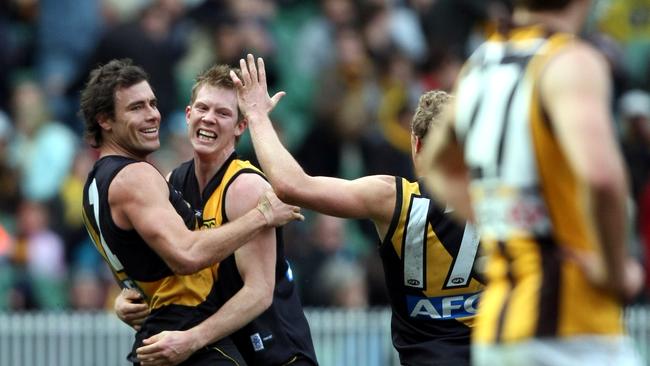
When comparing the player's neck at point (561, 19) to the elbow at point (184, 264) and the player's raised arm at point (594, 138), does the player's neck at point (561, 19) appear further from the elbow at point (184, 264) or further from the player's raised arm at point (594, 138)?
the elbow at point (184, 264)

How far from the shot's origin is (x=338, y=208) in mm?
5832

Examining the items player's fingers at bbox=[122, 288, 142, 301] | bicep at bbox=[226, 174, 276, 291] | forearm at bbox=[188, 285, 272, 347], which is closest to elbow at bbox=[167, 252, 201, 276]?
forearm at bbox=[188, 285, 272, 347]

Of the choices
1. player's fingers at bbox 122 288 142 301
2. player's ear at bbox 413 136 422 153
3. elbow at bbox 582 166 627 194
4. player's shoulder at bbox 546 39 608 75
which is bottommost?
player's fingers at bbox 122 288 142 301

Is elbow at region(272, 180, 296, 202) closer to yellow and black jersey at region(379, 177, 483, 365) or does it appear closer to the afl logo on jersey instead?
yellow and black jersey at region(379, 177, 483, 365)

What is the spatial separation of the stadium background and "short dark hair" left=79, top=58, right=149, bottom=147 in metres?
6.41

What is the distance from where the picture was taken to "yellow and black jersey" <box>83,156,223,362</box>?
6.90 m

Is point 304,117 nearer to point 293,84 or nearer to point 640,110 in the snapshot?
point 293,84

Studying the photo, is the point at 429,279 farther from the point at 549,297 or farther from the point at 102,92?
the point at 549,297

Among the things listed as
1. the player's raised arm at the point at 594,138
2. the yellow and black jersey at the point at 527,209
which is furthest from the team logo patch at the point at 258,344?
the player's raised arm at the point at 594,138

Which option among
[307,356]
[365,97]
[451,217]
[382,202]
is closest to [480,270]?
[451,217]

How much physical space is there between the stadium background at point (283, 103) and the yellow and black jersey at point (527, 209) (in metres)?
9.24

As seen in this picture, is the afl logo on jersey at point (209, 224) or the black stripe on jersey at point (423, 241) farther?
the afl logo on jersey at point (209, 224)

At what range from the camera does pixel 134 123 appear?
7066 millimetres

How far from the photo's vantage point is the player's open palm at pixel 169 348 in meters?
6.88
